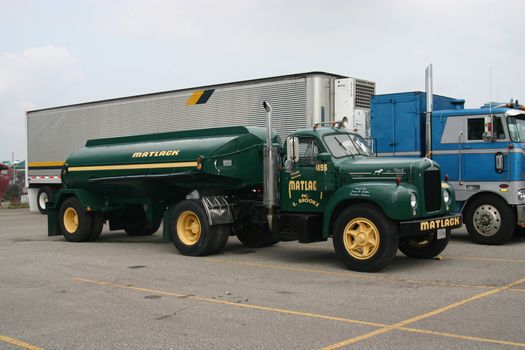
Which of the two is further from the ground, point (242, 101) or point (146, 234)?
point (242, 101)

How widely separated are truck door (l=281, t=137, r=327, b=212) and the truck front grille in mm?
1714

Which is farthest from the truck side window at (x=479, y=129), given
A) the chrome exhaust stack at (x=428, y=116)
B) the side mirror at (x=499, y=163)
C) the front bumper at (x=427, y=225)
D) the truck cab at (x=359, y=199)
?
the front bumper at (x=427, y=225)

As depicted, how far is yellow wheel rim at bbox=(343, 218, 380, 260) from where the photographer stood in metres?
9.72

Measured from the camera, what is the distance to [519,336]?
238 inches

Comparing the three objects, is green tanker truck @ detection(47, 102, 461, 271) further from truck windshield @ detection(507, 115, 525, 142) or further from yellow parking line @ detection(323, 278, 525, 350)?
truck windshield @ detection(507, 115, 525, 142)

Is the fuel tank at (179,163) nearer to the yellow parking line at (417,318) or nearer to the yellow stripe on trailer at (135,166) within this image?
the yellow stripe on trailer at (135,166)

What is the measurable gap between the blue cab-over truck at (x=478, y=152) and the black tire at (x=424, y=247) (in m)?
1.96

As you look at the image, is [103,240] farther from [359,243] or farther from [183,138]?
[359,243]

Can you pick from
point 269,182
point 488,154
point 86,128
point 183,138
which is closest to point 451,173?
point 488,154

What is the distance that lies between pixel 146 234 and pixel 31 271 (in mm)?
6136

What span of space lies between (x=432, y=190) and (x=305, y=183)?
2143 mm

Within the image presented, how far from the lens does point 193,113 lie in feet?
65.2

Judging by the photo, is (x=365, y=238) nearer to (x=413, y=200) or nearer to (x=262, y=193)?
(x=413, y=200)

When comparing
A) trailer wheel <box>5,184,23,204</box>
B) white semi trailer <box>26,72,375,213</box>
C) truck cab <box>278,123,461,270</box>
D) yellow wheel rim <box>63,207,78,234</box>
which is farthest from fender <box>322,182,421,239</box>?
trailer wheel <box>5,184,23,204</box>
